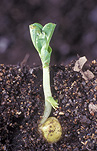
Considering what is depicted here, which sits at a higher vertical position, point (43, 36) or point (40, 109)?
point (43, 36)

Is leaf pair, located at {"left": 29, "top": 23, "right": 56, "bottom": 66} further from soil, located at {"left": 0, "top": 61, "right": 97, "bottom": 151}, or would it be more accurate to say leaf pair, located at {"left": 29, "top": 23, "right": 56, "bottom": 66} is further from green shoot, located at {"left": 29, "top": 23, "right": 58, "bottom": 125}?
soil, located at {"left": 0, "top": 61, "right": 97, "bottom": 151}

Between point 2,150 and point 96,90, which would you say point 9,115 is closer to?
point 2,150

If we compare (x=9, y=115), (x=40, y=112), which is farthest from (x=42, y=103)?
(x=9, y=115)

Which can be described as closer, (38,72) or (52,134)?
(52,134)

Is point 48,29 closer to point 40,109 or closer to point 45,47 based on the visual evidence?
point 45,47

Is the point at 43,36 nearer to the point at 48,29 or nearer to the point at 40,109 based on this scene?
the point at 48,29

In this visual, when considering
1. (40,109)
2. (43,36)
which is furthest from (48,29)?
(40,109)

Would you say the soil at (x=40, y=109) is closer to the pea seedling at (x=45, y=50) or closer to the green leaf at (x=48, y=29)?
the pea seedling at (x=45, y=50)
